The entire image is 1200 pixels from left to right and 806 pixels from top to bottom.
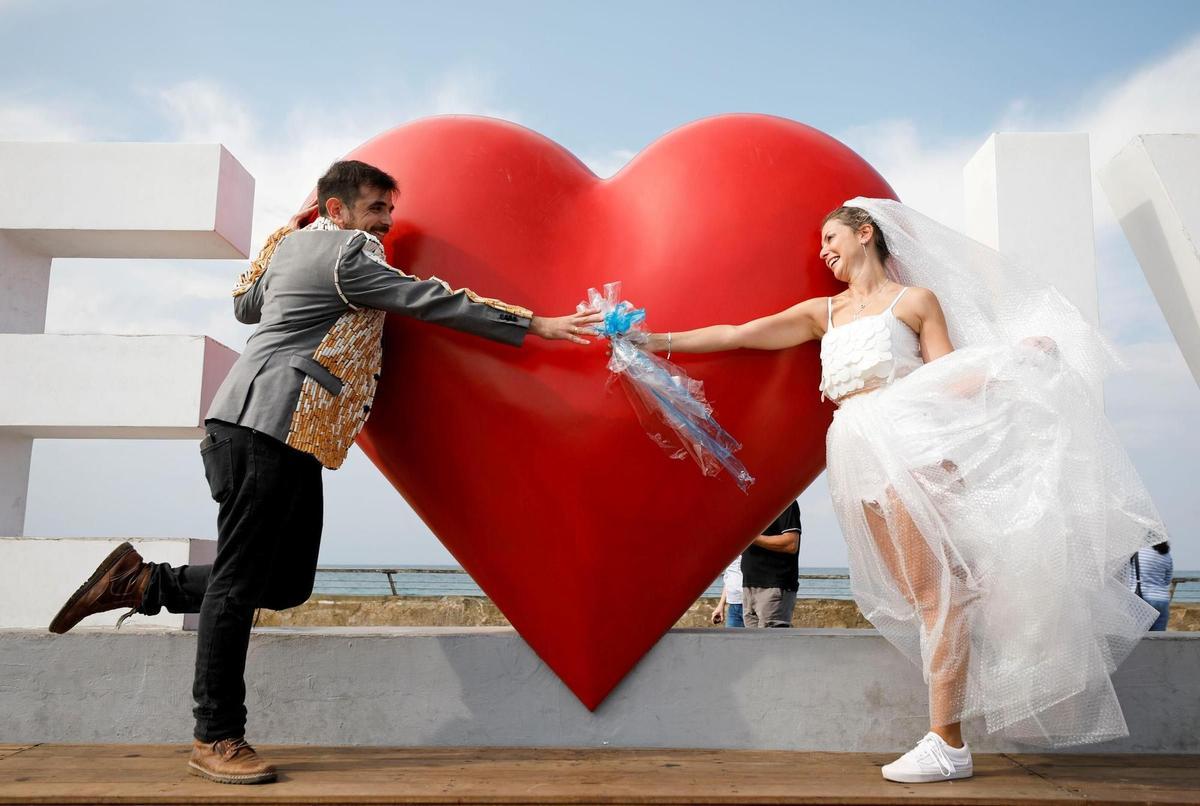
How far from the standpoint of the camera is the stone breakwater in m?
8.41

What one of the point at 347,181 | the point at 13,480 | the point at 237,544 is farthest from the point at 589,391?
the point at 13,480

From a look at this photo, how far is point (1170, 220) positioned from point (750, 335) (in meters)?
1.59

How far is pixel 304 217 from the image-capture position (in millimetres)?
2764

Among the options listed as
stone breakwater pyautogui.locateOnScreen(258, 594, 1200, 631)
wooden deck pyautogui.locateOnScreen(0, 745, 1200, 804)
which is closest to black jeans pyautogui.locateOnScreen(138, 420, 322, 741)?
wooden deck pyautogui.locateOnScreen(0, 745, 1200, 804)

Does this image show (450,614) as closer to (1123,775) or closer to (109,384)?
(109,384)

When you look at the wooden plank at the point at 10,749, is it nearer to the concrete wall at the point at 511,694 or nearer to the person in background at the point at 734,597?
the concrete wall at the point at 511,694

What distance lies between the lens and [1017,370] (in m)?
2.46

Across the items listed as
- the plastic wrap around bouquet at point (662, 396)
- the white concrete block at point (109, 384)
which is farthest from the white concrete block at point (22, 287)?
the plastic wrap around bouquet at point (662, 396)

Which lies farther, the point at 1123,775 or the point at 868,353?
the point at 868,353

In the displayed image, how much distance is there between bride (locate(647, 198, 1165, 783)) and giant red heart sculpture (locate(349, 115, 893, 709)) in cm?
16

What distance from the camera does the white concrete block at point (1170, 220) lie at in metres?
3.12

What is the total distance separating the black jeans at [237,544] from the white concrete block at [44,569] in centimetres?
104

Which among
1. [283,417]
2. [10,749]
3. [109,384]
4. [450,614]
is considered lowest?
[450,614]

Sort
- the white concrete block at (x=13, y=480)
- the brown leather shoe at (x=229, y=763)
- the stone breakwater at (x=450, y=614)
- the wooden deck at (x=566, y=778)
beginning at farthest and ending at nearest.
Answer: the stone breakwater at (x=450, y=614), the white concrete block at (x=13, y=480), the brown leather shoe at (x=229, y=763), the wooden deck at (x=566, y=778)
